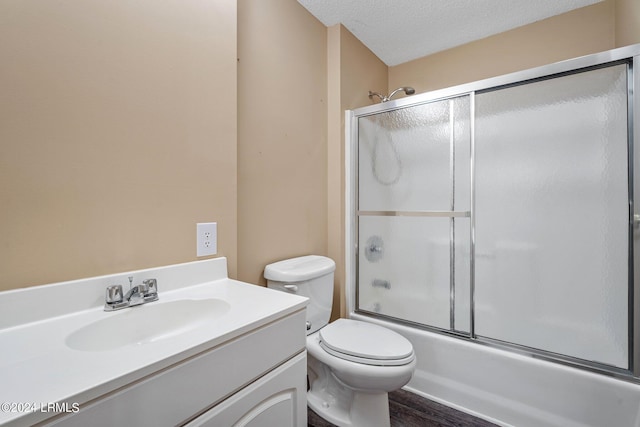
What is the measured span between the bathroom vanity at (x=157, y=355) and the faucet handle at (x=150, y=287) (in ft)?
0.10

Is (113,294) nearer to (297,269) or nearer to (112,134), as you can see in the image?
(112,134)

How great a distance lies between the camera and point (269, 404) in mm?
766

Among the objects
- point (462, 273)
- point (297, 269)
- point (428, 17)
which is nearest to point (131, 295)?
point (297, 269)

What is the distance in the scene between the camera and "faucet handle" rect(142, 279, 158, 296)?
2.85ft

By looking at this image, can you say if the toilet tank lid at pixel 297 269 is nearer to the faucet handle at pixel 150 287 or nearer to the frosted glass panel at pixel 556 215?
the faucet handle at pixel 150 287

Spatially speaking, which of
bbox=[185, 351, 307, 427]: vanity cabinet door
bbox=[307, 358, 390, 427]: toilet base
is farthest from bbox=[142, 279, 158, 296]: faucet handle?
bbox=[307, 358, 390, 427]: toilet base

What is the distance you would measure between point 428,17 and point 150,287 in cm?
208

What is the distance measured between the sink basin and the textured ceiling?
1.73 metres

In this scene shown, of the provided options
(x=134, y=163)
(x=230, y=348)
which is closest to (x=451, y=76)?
(x=134, y=163)

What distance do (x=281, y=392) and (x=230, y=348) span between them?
0.27 metres

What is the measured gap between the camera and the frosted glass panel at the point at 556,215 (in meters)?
1.24

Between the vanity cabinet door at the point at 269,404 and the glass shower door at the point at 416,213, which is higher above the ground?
the glass shower door at the point at 416,213

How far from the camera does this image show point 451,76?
2.10m

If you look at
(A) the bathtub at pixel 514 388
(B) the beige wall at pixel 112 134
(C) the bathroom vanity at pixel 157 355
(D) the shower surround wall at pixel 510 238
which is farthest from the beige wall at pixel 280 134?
(A) the bathtub at pixel 514 388
